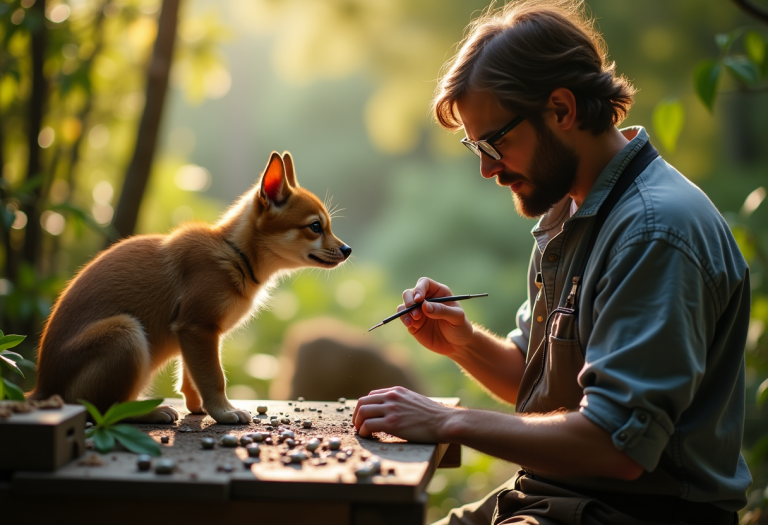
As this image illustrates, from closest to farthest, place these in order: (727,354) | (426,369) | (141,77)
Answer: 1. (727,354)
2. (141,77)
3. (426,369)

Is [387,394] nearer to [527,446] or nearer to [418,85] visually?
[527,446]

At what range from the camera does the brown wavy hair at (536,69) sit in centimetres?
199

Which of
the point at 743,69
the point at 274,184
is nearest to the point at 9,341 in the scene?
the point at 274,184

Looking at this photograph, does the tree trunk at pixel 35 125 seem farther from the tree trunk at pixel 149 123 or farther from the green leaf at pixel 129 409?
the green leaf at pixel 129 409

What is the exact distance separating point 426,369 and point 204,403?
6837 millimetres


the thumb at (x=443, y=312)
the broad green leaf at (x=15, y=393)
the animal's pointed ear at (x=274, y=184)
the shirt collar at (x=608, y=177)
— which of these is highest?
the shirt collar at (x=608, y=177)

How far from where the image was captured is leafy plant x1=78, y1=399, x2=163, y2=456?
59.2 inches

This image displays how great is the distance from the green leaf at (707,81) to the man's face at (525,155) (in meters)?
0.72

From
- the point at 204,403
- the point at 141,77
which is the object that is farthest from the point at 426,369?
the point at 204,403

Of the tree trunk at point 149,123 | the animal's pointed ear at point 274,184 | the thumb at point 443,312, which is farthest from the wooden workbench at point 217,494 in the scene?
the tree trunk at point 149,123

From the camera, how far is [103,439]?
1525mm

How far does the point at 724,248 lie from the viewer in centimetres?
170

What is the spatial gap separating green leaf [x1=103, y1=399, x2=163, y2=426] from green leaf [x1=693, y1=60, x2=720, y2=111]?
204cm

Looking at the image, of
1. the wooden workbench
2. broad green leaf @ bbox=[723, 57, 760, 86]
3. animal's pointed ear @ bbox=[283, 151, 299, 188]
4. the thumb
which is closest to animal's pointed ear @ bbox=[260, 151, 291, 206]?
animal's pointed ear @ bbox=[283, 151, 299, 188]
